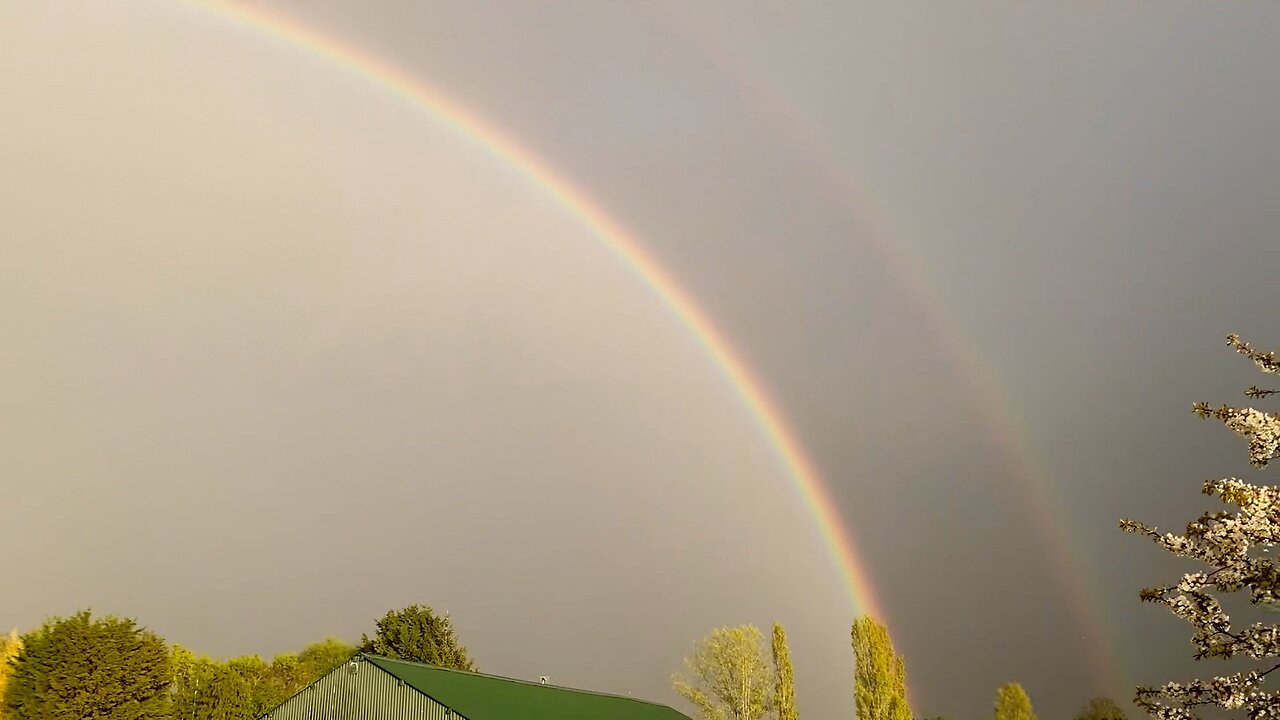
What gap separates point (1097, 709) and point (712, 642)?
1976 inches

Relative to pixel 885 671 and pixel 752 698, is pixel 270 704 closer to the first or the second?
pixel 752 698

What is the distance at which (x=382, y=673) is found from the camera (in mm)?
43562

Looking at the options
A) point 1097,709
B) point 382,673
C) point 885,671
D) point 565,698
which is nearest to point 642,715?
point 565,698

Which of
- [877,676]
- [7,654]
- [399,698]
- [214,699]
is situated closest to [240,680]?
[214,699]

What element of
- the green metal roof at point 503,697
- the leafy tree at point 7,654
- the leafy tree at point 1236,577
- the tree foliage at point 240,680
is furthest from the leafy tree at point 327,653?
the leafy tree at point 1236,577

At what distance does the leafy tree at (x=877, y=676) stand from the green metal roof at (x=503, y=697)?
586 inches

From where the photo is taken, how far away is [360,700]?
143 feet

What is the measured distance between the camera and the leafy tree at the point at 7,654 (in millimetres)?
59856

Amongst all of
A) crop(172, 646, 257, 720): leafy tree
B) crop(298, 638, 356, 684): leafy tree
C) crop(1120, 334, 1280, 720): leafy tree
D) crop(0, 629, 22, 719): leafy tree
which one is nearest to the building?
crop(172, 646, 257, 720): leafy tree

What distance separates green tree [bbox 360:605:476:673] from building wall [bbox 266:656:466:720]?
47.7m

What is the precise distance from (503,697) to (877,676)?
30.4 metres

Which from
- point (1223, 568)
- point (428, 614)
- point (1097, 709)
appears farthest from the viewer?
point (1097, 709)

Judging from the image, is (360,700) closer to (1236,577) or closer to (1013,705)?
(1236,577)

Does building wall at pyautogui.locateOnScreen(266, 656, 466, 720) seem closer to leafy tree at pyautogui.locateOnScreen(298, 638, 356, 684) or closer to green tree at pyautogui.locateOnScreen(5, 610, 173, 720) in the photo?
green tree at pyautogui.locateOnScreen(5, 610, 173, 720)
